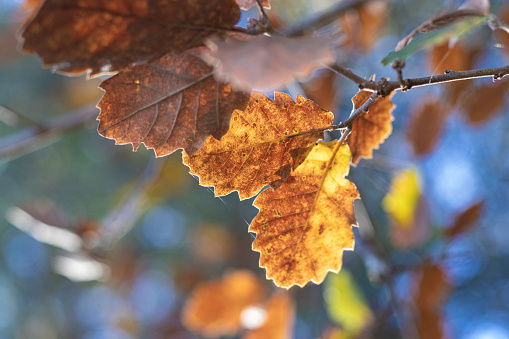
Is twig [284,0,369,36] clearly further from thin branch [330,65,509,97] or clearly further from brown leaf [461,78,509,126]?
thin branch [330,65,509,97]

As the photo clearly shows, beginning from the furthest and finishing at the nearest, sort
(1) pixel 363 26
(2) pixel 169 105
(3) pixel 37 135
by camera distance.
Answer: (1) pixel 363 26 → (3) pixel 37 135 → (2) pixel 169 105

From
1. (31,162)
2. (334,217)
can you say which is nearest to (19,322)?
(31,162)

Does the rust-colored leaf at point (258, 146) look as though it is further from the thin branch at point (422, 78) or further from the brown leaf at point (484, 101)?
the brown leaf at point (484, 101)

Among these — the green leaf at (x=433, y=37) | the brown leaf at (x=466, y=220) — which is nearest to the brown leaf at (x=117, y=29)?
the green leaf at (x=433, y=37)

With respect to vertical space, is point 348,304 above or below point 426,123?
below

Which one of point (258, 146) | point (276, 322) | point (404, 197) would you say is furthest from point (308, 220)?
point (404, 197)

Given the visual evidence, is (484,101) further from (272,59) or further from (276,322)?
(272,59)

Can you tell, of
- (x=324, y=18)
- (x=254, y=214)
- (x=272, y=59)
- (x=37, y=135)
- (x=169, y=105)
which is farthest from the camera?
(x=254, y=214)

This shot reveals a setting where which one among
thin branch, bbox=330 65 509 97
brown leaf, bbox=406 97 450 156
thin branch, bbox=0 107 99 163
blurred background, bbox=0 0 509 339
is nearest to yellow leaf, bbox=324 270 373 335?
blurred background, bbox=0 0 509 339
